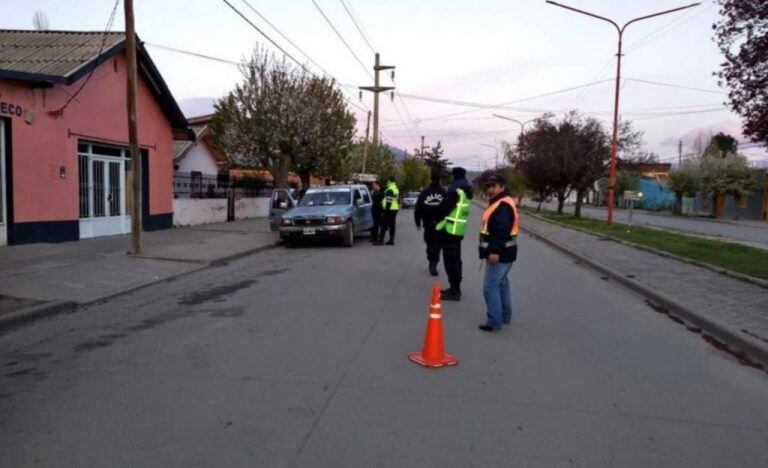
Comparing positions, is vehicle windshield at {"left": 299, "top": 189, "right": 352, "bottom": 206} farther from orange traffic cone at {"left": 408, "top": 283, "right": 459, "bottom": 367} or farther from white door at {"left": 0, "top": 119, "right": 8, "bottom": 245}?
orange traffic cone at {"left": 408, "top": 283, "right": 459, "bottom": 367}

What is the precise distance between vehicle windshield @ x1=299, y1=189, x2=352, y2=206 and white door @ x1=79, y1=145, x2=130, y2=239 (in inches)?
210

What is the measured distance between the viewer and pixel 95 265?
11836mm

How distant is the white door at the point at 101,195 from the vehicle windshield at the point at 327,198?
5.34m

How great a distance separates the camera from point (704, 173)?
164ft

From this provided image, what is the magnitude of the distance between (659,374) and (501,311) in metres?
1.93

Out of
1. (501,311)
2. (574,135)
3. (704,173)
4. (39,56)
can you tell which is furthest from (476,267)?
(704,173)

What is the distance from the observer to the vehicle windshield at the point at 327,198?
1820 centimetres

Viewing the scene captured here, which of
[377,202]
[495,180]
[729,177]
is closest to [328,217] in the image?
[377,202]

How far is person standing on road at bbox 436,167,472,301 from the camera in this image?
914 cm

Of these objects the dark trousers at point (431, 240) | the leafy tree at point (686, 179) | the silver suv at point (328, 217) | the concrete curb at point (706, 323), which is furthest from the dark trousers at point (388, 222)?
the leafy tree at point (686, 179)

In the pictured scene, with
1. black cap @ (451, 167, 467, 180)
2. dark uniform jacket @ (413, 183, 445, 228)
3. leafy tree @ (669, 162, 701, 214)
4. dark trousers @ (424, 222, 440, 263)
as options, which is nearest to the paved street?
leafy tree @ (669, 162, 701, 214)

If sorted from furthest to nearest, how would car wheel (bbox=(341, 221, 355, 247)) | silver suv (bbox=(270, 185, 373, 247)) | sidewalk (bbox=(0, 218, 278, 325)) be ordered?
car wheel (bbox=(341, 221, 355, 247)) → silver suv (bbox=(270, 185, 373, 247)) → sidewalk (bbox=(0, 218, 278, 325))

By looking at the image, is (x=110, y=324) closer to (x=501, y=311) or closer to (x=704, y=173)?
(x=501, y=311)

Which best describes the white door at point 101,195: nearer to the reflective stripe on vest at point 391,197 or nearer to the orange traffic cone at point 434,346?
the reflective stripe on vest at point 391,197
